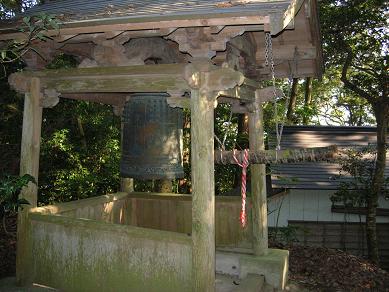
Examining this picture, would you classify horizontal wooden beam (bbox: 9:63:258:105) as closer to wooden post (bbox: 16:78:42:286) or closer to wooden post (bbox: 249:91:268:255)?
wooden post (bbox: 16:78:42:286)

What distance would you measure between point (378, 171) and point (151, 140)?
5.68 metres

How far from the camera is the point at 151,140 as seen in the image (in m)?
4.59

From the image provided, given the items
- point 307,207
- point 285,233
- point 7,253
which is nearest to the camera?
point 7,253

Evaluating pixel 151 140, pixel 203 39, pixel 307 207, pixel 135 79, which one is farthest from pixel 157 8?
pixel 307 207

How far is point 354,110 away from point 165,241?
27.8m

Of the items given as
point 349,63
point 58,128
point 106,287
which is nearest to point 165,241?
point 106,287

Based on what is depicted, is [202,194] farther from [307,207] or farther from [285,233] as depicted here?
[307,207]

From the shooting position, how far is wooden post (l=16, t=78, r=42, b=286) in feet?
16.3

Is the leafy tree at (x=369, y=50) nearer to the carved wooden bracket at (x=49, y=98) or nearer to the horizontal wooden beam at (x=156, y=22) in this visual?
the horizontal wooden beam at (x=156, y=22)

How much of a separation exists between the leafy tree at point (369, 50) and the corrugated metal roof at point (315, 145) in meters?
2.25

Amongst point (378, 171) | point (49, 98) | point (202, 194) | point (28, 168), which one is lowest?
point (202, 194)

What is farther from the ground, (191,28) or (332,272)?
(191,28)

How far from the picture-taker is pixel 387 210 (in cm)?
1148

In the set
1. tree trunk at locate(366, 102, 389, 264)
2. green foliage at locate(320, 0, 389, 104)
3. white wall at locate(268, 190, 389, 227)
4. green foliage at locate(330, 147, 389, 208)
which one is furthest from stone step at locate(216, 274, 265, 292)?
white wall at locate(268, 190, 389, 227)
